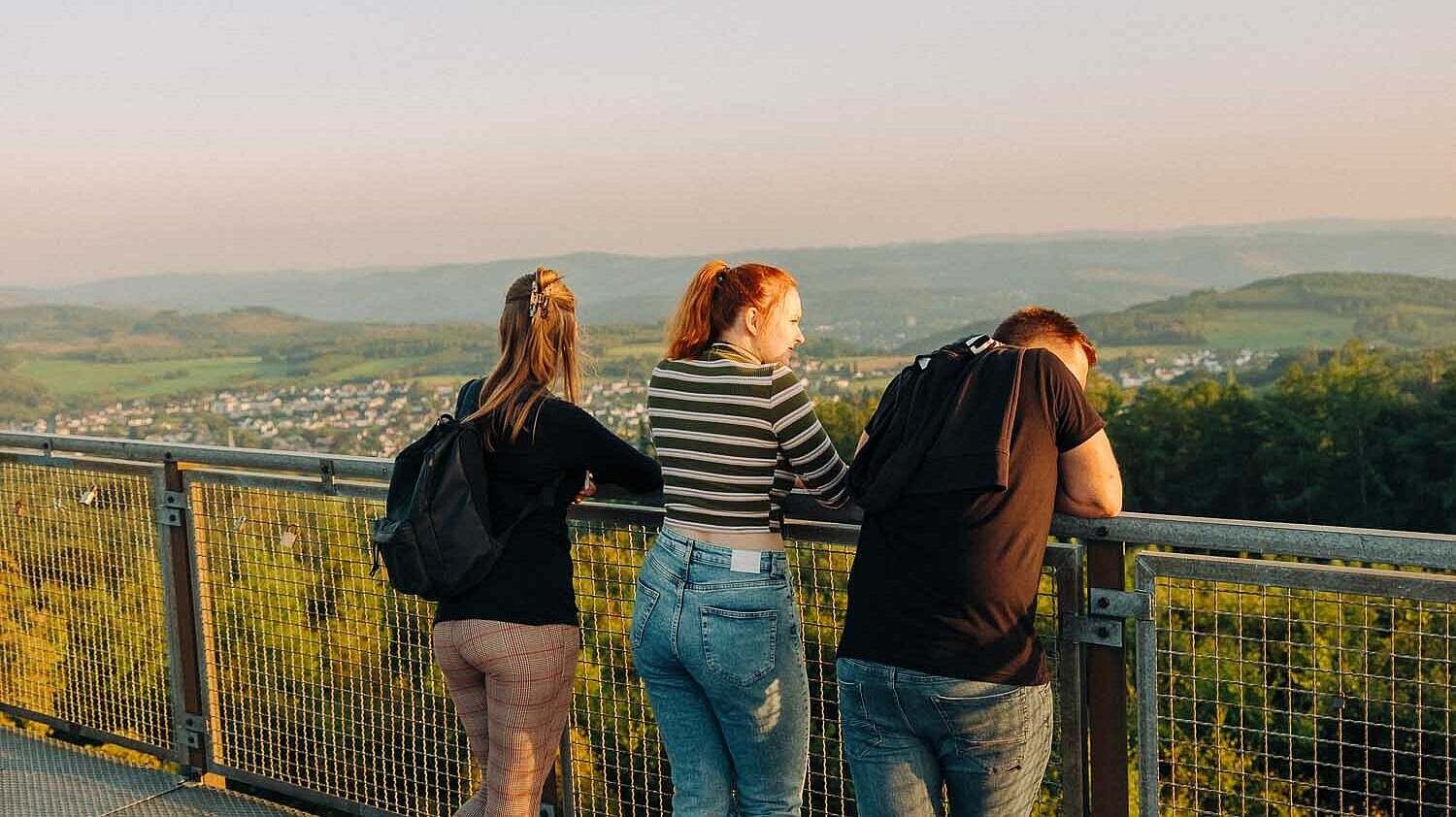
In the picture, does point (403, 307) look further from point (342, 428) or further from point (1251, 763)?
point (1251, 763)

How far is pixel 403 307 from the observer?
15875cm

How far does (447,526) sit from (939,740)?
1.26 m

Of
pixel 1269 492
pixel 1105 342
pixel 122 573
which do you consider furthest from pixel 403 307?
pixel 122 573

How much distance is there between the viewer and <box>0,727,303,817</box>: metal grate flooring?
4555 mm

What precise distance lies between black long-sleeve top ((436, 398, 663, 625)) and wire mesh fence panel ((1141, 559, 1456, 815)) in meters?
1.26

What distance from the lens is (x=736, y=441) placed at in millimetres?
2914

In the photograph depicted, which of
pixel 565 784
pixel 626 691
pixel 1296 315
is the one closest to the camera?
pixel 626 691

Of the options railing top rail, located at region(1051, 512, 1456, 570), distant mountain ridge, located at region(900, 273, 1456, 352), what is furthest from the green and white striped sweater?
distant mountain ridge, located at region(900, 273, 1456, 352)

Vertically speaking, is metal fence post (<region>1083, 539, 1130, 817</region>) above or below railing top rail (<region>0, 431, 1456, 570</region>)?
below

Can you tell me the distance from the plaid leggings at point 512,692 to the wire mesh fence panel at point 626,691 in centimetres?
25

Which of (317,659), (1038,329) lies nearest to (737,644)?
(1038,329)

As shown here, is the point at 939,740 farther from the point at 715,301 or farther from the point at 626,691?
the point at 626,691

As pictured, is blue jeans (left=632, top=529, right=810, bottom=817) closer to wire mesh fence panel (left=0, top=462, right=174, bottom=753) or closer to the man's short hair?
the man's short hair

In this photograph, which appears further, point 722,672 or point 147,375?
point 147,375
